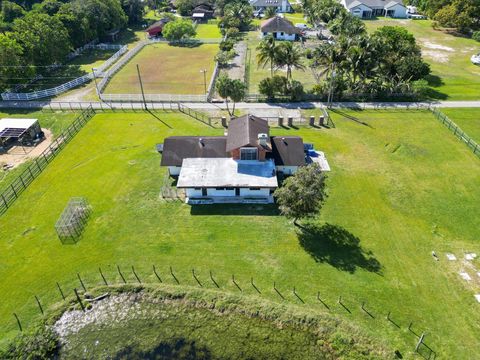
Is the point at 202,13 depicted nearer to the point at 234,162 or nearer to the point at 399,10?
the point at 399,10

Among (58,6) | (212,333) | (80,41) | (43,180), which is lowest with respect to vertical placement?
(212,333)

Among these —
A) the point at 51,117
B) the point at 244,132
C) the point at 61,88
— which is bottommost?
the point at 51,117

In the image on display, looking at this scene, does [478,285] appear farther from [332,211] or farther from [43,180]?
[43,180]

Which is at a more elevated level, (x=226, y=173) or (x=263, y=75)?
(x=263, y=75)

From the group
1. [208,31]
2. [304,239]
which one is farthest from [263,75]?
[304,239]

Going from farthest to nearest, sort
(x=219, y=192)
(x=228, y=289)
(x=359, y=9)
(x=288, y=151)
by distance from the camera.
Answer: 1. (x=359, y=9)
2. (x=288, y=151)
3. (x=219, y=192)
4. (x=228, y=289)

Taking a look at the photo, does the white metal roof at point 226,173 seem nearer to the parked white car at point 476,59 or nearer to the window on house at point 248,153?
the window on house at point 248,153

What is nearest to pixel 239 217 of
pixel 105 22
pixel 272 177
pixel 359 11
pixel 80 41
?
pixel 272 177
